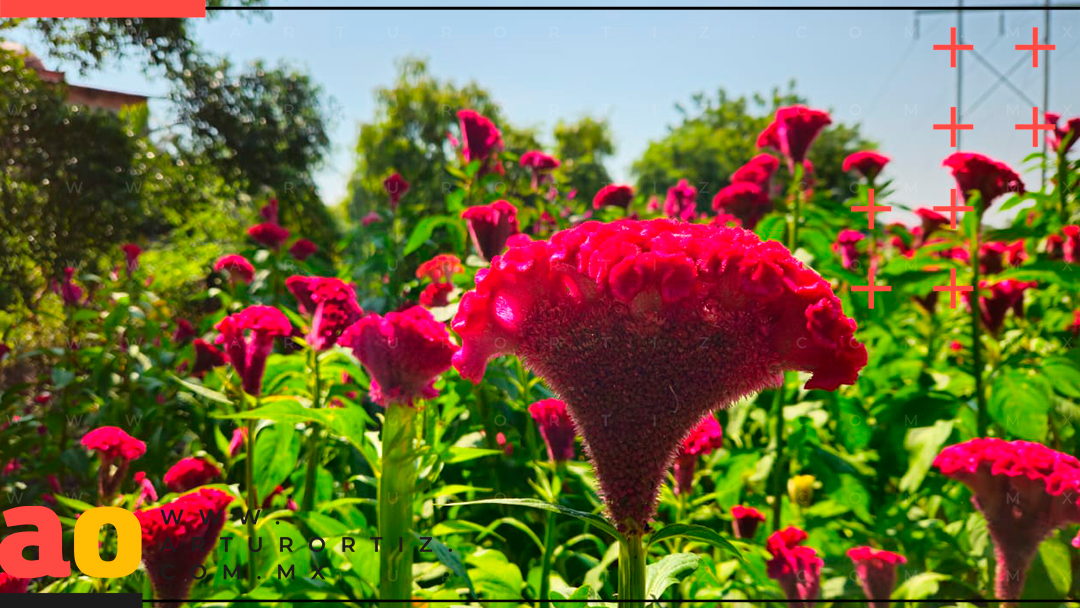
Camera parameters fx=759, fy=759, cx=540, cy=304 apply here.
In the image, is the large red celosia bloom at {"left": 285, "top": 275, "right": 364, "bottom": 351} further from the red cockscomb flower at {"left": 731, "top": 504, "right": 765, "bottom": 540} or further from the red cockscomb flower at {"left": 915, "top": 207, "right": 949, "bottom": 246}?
the red cockscomb flower at {"left": 915, "top": 207, "right": 949, "bottom": 246}

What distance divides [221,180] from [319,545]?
15.5 feet

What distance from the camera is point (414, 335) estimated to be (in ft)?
4.34

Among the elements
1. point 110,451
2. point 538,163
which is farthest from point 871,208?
point 110,451

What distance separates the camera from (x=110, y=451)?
2078 millimetres

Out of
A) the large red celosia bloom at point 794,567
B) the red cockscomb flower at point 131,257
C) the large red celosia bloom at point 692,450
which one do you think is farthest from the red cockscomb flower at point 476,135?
the red cockscomb flower at point 131,257

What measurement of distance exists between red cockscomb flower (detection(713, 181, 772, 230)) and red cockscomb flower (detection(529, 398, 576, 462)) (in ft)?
3.57

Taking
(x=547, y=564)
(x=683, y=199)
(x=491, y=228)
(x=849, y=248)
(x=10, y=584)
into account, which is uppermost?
(x=683, y=199)

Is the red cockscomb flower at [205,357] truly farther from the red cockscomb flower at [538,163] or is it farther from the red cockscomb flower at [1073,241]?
the red cockscomb flower at [1073,241]

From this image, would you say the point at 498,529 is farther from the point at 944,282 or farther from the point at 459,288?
the point at 944,282

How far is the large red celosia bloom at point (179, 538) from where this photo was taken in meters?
1.40

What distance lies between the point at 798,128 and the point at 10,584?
2.35 m

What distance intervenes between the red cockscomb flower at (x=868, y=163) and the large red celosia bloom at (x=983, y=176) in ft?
1.53

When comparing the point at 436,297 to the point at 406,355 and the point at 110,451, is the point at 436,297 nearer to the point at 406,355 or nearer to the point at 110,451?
the point at 406,355

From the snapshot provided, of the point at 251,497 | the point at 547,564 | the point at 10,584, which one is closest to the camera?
the point at 547,564
